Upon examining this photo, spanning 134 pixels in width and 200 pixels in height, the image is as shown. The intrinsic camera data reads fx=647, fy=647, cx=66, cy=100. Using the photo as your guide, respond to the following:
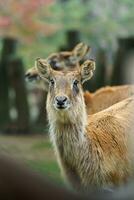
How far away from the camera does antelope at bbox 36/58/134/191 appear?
524 centimetres

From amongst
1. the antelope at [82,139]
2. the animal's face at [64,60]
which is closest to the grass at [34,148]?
the animal's face at [64,60]

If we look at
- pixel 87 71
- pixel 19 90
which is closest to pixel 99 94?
A: pixel 87 71

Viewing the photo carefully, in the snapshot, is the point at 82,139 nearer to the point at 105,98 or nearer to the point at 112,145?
the point at 112,145

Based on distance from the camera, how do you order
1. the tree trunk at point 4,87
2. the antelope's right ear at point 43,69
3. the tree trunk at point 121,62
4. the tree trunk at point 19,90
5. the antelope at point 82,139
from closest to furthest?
the antelope at point 82,139 → the antelope's right ear at point 43,69 → the tree trunk at point 121,62 → the tree trunk at point 19,90 → the tree trunk at point 4,87

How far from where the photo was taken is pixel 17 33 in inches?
543

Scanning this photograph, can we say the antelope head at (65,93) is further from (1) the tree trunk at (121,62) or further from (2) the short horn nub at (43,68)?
(1) the tree trunk at (121,62)

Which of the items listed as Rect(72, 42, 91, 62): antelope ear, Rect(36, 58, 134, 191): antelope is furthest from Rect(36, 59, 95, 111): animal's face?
Rect(72, 42, 91, 62): antelope ear

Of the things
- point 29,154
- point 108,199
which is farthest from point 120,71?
point 108,199

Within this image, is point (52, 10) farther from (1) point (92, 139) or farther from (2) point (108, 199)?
(2) point (108, 199)

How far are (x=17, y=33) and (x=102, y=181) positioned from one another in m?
8.77

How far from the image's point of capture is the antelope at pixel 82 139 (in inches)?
206

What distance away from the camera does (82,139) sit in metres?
5.53

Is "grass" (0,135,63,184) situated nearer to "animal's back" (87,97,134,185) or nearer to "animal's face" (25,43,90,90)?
"animal's face" (25,43,90,90)

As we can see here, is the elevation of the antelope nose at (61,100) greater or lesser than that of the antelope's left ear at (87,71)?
lesser
